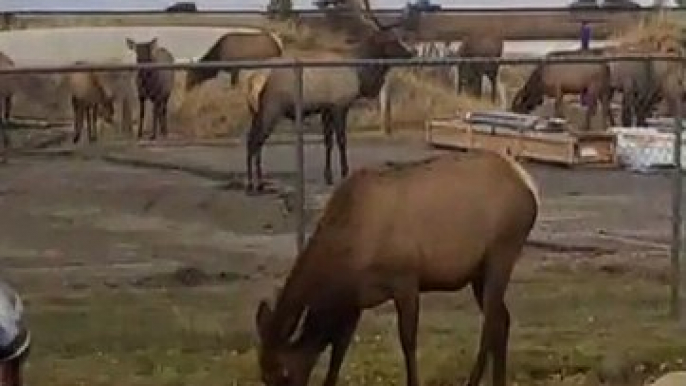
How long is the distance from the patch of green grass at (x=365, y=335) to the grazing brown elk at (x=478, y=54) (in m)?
14.5

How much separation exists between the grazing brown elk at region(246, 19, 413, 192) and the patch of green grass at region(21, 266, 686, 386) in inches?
268

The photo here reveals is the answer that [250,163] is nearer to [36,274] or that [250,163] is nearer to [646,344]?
[36,274]

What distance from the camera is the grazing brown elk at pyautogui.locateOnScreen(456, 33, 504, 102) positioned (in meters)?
27.5

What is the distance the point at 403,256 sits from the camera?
8398mm

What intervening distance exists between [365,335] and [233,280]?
8.51 ft

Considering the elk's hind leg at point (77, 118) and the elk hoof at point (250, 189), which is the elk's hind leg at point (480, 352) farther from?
the elk's hind leg at point (77, 118)

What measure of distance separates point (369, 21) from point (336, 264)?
73.1 feet

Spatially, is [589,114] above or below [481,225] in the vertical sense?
below

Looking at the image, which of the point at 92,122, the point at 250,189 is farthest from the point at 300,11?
the point at 250,189

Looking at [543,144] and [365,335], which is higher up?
[365,335]

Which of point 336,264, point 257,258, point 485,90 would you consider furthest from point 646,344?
point 485,90

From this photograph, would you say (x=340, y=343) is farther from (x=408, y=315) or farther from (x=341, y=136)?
(x=341, y=136)

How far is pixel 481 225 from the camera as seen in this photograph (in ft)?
28.3

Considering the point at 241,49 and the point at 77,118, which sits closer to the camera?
the point at 77,118
